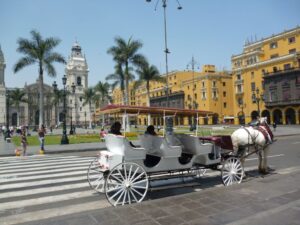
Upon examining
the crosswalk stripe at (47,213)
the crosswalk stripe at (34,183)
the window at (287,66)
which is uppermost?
the window at (287,66)

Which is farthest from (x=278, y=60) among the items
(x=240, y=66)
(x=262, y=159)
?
(x=262, y=159)

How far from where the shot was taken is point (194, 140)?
7.39 m

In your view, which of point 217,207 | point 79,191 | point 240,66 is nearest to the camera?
point 217,207

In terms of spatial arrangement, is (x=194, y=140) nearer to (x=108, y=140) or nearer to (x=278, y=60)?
(x=108, y=140)

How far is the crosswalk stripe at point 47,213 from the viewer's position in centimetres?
523

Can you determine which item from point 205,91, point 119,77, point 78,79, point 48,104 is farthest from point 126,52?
point 78,79

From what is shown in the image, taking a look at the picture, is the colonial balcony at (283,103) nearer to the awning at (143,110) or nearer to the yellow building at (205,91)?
the yellow building at (205,91)

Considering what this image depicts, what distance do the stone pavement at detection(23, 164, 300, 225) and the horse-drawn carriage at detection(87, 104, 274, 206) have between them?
76 cm

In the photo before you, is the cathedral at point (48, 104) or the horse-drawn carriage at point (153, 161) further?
the cathedral at point (48, 104)

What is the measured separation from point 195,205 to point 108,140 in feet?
8.56

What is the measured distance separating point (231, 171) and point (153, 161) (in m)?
2.19

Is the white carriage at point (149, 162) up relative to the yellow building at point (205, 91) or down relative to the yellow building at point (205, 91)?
down

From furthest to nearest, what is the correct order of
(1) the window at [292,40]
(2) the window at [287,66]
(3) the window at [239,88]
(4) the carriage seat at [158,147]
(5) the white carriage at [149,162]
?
(3) the window at [239,88]
(2) the window at [287,66]
(1) the window at [292,40]
(4) the carriage seat at [158,147]
(5) the white carriage at [149,162]

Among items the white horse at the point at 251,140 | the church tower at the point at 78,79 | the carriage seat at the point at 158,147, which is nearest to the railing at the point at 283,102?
the white horse at the point at 251,140
